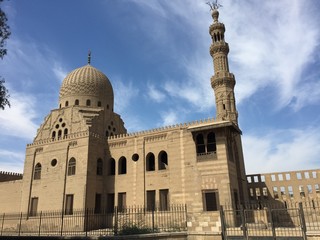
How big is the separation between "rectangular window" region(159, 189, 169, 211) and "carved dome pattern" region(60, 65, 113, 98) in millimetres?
12980

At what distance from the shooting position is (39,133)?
2798 cm

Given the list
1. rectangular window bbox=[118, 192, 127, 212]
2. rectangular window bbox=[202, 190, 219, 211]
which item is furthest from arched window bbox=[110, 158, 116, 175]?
rectangular window bbox=[202, 190, 219, 211]

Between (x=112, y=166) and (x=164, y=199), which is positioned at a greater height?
(x=112, y=166)

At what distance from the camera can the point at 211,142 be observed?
20.5 meters

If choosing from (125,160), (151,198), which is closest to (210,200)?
(151,198)

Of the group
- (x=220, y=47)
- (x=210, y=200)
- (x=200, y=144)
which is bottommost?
(x=210, y=200)

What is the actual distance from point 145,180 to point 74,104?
1176cm

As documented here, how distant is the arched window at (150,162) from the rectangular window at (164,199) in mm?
2250

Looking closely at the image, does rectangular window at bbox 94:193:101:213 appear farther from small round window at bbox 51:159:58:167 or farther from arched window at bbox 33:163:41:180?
arched window at bbox 33:163:41:180

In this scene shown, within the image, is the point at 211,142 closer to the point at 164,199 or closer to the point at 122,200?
the point at 164,199

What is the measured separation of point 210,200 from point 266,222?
3680 mm

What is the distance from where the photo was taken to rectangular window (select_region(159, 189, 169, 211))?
21.0 m

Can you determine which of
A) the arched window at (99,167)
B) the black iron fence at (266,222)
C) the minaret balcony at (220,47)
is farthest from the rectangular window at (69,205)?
the minaret balcony at (220,47)

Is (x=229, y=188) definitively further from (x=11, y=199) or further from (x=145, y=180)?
(x=11, y=199)
